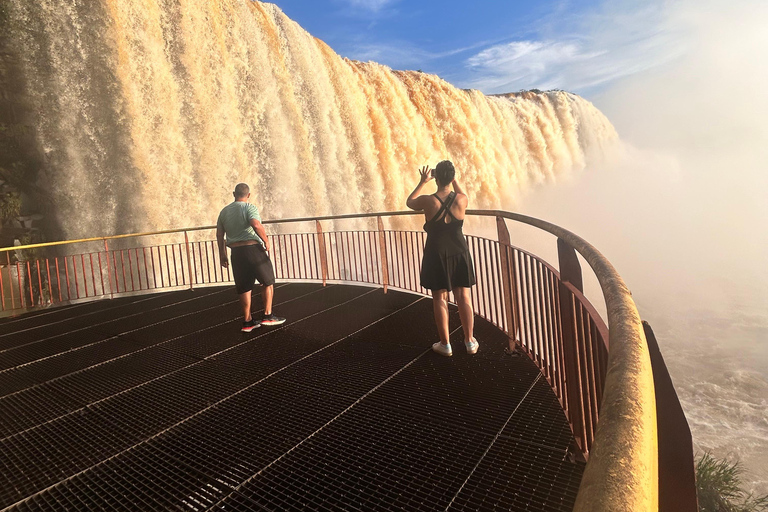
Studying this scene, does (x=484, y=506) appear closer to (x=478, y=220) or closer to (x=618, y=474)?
(x=618, y=474)

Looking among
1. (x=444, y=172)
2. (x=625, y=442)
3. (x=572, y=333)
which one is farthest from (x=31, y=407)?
(x=625, y=442)

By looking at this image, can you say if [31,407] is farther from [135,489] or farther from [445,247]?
[445,247]

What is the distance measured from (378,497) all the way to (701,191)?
3098 inches

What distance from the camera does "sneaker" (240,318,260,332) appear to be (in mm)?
6070

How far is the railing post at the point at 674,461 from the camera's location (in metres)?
1.23

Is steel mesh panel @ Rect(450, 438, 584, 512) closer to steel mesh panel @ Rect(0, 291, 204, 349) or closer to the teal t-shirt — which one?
the teal t-shirt

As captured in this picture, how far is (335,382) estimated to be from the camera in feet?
14.0

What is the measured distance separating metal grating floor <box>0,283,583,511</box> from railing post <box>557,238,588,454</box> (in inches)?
9.1

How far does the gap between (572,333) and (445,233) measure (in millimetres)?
1864

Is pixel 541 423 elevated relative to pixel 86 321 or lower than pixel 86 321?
lower

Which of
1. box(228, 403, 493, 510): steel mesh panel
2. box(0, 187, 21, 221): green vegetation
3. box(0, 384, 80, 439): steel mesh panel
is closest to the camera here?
box(228, 403, 493, 510): steel mesh panel

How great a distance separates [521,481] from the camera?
270 cm

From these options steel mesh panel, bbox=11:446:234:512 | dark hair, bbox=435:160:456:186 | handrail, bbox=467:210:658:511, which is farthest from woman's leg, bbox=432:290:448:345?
handrail, bbox=467:210:658:511

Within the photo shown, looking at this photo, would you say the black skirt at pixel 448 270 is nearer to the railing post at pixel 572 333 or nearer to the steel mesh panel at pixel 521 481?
the railing post at pixel 572 333
